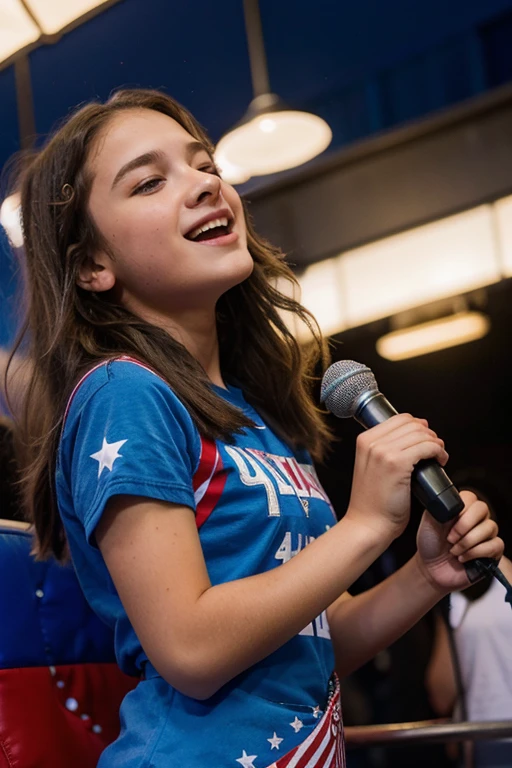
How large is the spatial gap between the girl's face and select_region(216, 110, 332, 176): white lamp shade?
1.00 ft

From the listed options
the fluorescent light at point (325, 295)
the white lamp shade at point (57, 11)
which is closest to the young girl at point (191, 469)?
the fluorescent light at point (325, 295)

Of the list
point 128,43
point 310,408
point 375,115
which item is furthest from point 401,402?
point 128,43

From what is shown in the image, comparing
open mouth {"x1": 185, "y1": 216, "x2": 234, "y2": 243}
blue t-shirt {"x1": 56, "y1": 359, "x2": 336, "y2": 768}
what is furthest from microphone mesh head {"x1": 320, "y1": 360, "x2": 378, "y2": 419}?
open mouth {"x1": 185, "y1": 216, "x2": 234, "y2": 243}

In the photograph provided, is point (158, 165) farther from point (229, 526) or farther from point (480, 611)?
point (480, 611)

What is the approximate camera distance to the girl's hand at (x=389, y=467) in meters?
0.75

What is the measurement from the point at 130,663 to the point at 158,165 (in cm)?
55

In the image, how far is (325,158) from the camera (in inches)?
52.8

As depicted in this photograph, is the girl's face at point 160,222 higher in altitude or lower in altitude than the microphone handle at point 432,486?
higher

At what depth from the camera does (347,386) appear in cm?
82

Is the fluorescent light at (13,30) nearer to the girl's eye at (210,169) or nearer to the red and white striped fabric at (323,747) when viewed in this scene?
the girl's eye at (210,169)

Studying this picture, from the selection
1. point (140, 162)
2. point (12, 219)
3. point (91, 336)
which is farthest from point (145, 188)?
point (12, 219)

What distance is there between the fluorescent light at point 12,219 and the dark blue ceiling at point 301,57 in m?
0.12

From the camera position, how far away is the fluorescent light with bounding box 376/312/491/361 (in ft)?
4.20

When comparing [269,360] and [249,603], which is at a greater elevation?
[269,360]
